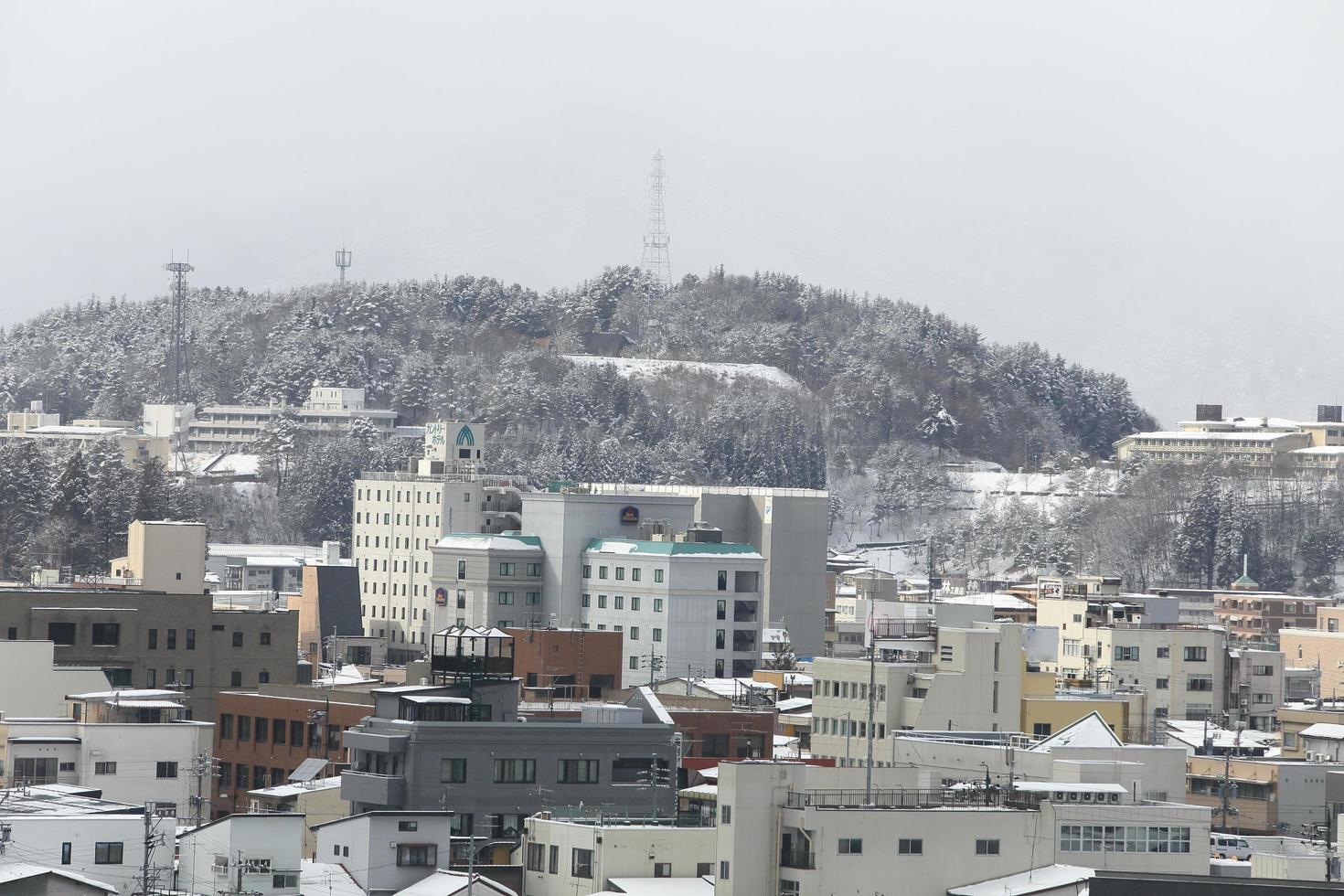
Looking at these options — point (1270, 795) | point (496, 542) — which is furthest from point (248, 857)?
point (496, 542)

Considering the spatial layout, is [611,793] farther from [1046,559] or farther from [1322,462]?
[1322,462]

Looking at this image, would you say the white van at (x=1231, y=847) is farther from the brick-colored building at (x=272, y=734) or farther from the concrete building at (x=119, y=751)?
the concrete building at (x=119, y=751)

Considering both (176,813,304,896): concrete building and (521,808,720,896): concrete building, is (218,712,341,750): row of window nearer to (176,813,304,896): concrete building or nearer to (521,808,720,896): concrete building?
(176,813,304,896): concrete building

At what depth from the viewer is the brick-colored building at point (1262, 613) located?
123125 millimetres

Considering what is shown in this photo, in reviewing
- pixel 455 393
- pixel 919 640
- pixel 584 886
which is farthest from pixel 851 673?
pixel 455 393

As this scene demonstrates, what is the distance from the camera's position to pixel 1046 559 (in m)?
154

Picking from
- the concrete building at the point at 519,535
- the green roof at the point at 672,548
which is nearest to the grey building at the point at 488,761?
the green roof at the point at 672,548

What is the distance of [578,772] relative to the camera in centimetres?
4134

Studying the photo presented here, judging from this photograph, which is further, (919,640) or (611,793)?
(919,640)

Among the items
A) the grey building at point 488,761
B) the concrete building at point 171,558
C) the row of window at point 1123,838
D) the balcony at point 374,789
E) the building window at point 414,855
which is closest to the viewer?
the row of window at point 1123,838

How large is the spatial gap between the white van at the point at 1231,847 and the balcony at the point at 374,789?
37.5ft

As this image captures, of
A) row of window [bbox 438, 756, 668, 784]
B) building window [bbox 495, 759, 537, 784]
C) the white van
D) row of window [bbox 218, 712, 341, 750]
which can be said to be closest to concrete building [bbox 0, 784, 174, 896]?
row of window [bbox 438, 756, 668, 784]

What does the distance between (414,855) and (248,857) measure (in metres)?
2.39

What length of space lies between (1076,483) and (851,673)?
12773cm
